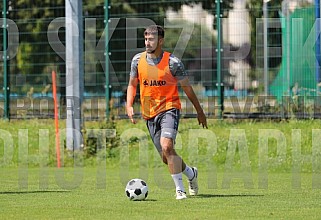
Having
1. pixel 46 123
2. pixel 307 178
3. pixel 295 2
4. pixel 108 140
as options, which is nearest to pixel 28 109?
pixel 46 123

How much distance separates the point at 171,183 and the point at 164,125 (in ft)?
10.7

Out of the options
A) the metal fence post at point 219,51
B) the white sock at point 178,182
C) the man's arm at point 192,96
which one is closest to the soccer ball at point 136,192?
the white sock at point 178,182

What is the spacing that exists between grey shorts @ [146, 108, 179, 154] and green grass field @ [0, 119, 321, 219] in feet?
2.64

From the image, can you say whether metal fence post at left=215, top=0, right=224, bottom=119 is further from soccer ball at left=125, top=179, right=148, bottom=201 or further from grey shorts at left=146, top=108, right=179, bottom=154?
soccer ball at left=125, top=179, right=148, bottom=201

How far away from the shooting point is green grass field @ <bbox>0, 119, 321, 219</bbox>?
9.93m

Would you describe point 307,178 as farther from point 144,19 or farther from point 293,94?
point 144,19

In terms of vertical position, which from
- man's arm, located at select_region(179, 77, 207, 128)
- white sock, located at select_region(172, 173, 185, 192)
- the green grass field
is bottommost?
the green grass field

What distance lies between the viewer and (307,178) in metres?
15.4

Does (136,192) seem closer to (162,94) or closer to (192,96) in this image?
(162,94)

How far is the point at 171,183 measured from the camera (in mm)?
14336

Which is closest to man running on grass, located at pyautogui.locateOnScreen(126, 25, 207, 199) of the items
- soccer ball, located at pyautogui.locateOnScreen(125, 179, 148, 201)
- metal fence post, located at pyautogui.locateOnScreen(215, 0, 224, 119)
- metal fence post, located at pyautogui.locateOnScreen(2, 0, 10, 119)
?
soccer ball, located at pyautogui.locateOnScreen(125, 179, 148, 201)

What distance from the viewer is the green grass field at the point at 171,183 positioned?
9930 mm

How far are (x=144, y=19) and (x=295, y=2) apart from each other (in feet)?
11.7

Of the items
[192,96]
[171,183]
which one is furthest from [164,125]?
[171,183]
